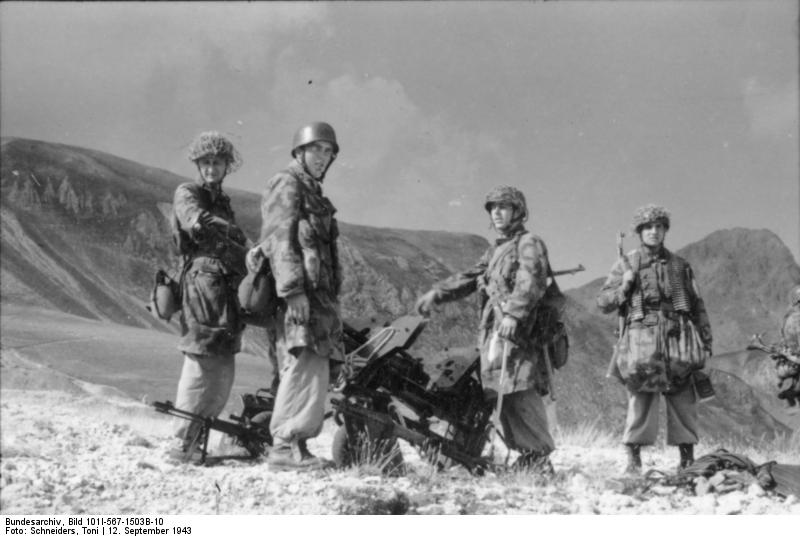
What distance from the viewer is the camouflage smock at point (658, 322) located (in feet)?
19.9

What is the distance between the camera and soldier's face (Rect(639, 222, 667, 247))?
633 cm

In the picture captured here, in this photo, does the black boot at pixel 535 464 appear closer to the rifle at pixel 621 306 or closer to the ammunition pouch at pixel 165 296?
the rifle at pixel 621 306

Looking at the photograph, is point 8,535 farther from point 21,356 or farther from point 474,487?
point 21,356

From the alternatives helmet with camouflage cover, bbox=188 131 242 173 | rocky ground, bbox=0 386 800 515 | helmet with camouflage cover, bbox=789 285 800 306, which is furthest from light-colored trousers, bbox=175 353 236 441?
helmet with camouflage cover, bbox=789 285 800 306

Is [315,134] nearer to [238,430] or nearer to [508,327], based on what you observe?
[508,327]

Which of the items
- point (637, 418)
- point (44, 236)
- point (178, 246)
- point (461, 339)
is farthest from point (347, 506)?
point (44, 236)

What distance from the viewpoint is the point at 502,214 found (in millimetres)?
5605

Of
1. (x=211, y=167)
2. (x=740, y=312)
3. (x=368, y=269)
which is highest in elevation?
(x=368, y=269)

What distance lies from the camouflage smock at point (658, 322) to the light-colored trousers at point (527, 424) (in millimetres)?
1101

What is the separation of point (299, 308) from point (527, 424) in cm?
167

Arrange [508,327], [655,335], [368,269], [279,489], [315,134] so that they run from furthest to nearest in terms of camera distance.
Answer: [368,269]
[655,335]
[508,327]
[315,134]
[279,489]

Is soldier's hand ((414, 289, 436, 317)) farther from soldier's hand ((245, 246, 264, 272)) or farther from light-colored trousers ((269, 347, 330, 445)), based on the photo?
soldier's hand ((245, 246, 264, 272))

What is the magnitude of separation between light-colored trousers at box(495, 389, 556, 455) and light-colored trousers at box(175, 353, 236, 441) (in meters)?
1.76

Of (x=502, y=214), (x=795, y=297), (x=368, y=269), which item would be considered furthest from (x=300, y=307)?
(x=368, y=269)
